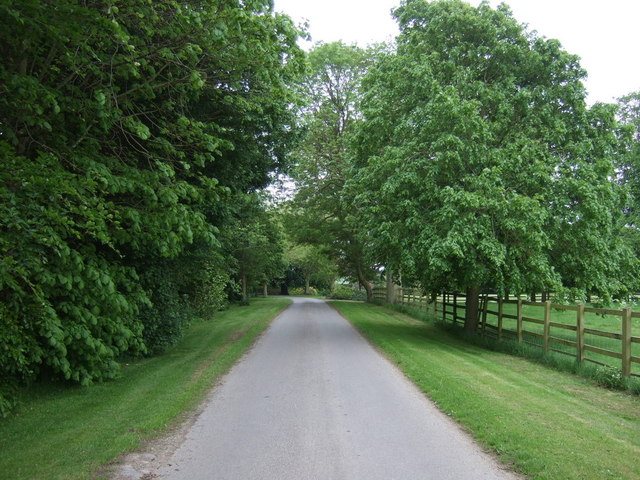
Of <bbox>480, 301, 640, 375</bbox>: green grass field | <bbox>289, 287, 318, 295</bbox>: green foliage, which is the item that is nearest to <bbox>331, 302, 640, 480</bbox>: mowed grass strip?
<bbox>480, 301, 640, 375</bbox>: green grass field

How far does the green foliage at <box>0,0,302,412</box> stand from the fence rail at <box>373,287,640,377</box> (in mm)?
7528

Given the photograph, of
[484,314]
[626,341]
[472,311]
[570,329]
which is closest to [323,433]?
[626,341]

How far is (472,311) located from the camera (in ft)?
51.3

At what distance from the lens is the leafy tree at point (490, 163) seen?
474 inches

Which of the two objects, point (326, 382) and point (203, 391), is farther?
point (326, 382)

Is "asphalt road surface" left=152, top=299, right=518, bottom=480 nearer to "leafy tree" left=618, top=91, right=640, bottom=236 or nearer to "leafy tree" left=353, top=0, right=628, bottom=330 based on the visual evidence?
"leafy tree" left=353, top=0, right=628, bottom=330

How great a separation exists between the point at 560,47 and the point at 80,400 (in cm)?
1499

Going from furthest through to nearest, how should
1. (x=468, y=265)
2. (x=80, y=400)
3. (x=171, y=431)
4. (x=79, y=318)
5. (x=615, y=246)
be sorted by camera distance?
(x=615, y=246) < (x=468, y=265) < (x=80, y=400) < (x=79, y=318) < (x=171, y=431)

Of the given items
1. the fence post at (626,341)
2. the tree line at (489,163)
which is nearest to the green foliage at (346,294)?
the tree line at (489,163)

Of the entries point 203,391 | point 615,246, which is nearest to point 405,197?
point 615,246

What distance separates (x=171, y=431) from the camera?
582 cm

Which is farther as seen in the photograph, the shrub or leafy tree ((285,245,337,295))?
leafy tree ((285,245,337,295))

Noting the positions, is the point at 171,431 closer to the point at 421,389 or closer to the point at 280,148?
the point at 421,389

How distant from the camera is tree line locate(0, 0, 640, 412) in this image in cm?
617
